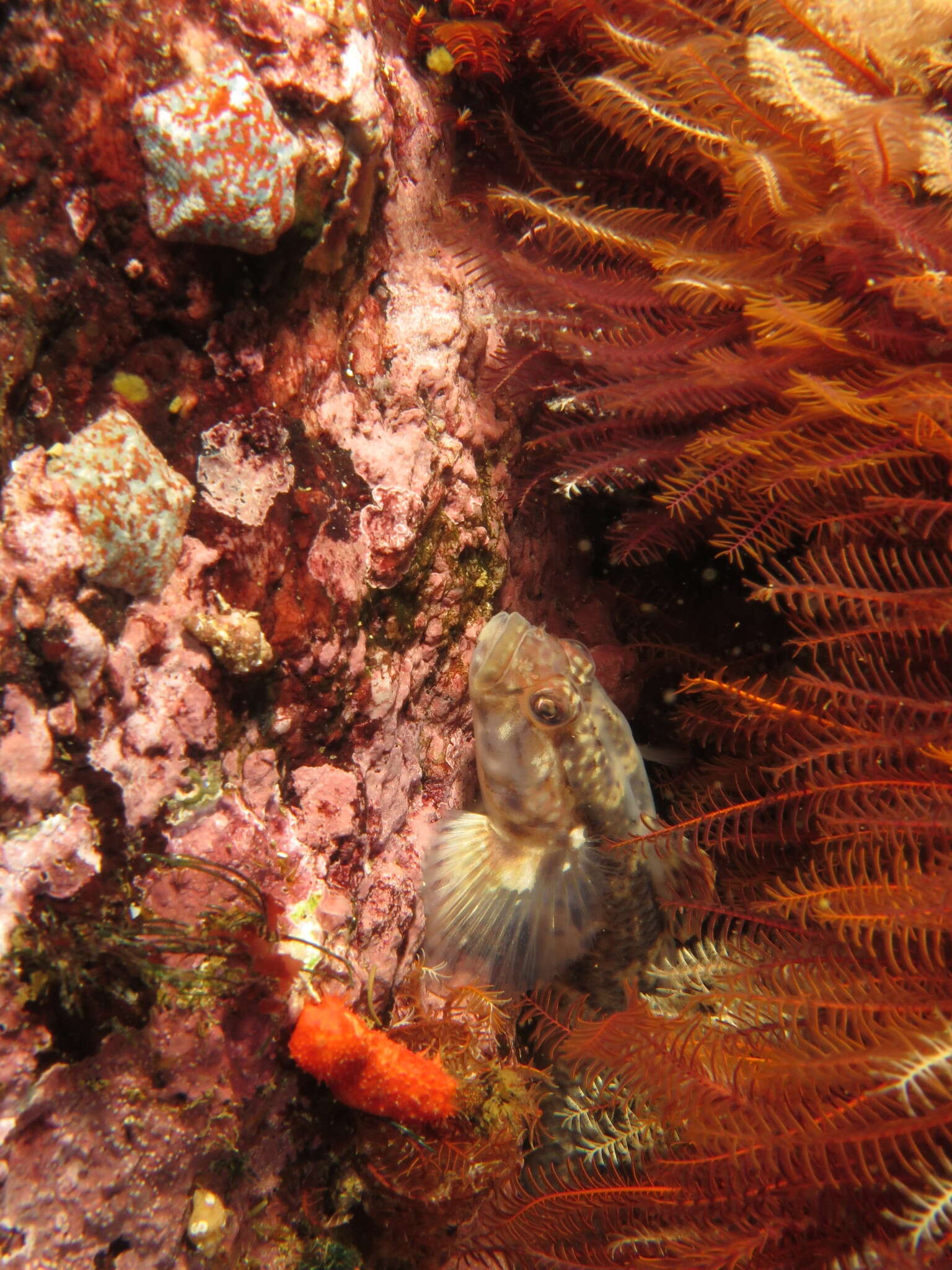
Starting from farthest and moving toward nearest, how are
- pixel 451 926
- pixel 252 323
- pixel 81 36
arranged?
pixel 451 926
pixel 252 323
pixel 81 36

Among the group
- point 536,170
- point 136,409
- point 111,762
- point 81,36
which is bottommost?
point 111,762

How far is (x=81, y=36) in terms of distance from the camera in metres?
1.66

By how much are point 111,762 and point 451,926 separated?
5.47ft

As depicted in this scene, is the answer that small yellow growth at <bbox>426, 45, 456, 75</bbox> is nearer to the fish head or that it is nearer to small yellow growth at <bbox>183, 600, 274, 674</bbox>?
the fish head

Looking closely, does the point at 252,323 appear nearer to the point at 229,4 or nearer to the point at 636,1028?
the point at 229,4

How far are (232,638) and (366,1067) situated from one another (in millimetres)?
1332

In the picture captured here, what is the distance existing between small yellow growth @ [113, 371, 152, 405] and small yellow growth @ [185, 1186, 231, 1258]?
2.13m

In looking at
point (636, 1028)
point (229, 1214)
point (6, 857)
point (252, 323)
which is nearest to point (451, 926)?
point (636, 1028)

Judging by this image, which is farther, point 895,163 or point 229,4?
point 895,163

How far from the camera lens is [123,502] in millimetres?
1734

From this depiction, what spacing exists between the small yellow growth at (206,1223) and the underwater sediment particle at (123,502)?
164cm

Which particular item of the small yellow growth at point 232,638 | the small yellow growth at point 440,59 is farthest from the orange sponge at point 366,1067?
the small yellow growth at point 440,59

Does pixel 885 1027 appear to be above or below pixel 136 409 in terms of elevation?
below

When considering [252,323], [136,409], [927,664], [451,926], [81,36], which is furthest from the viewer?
[451,926]
